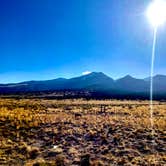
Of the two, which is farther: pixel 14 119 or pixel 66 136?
pixel 14 119

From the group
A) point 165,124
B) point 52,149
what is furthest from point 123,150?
point 165,124

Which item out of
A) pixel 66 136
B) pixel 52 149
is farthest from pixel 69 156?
pixel 66 136

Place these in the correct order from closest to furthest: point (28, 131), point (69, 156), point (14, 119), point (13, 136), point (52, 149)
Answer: point (69, 156) < point (52, 149) < point (13, 136) < point (28, 131) < point (14, 119)

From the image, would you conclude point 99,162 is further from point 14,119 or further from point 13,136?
point 14,119

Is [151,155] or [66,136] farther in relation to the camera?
[66,136]

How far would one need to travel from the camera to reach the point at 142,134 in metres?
30.4

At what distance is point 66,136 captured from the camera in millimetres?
29078

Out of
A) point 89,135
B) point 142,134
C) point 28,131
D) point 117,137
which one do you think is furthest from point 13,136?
point 142,134

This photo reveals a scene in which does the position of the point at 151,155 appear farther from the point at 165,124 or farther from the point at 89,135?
the point at 165,124

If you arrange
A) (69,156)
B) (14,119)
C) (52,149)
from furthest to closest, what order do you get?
(14,119)
(52,149)
(69,156)

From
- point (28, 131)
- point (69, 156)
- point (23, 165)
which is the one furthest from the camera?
point (28, 131)

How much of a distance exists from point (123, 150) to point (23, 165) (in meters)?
7.90

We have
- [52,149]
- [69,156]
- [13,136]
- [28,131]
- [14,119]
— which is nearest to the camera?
[69,156]

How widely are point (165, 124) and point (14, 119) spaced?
16675 mm
